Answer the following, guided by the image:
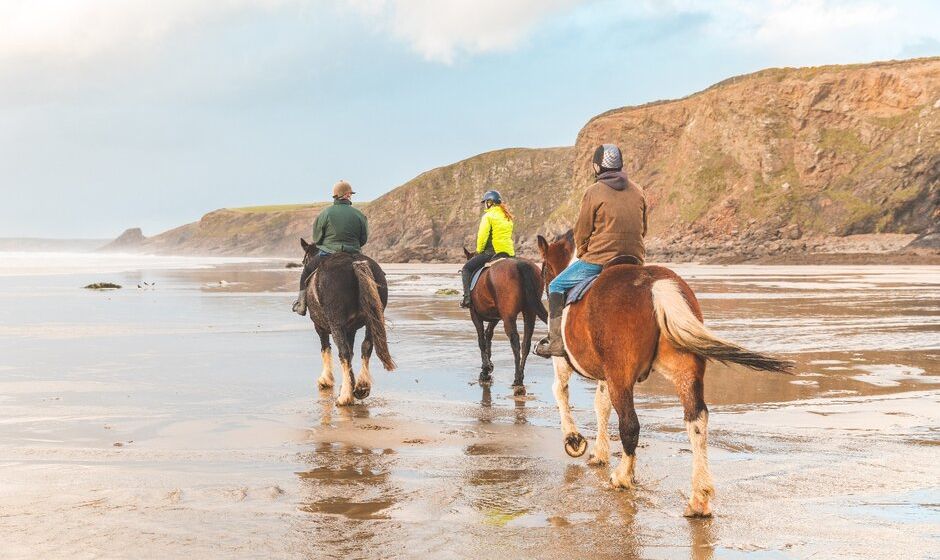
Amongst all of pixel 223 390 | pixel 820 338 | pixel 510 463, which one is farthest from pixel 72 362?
pixel 820 338

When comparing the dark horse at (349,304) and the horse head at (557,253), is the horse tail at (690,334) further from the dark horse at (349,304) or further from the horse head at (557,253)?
the dark horse at (349,304)

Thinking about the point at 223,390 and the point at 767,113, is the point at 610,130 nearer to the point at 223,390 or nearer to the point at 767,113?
the point at 767,113

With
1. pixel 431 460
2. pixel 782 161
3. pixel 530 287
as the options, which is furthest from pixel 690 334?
pixel 782 161

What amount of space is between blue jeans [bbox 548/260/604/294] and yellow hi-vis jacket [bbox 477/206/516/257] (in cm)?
575

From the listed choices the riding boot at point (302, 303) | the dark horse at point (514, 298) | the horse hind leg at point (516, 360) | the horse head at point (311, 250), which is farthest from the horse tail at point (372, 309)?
the dark horse at point (514, 298)

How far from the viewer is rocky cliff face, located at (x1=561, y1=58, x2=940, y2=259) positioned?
75.5 m

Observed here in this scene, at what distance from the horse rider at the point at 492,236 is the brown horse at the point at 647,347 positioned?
6.19 meters

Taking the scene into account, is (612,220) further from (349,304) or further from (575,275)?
(349,304)

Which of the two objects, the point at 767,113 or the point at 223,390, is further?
the point at 767,113

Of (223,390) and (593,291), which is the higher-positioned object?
(593,291)

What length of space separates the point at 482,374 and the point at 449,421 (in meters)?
3.07

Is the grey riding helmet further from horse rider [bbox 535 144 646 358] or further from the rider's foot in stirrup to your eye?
the rider's foot in stirrup

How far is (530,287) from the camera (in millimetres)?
12727

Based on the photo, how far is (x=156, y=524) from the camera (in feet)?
18.4
